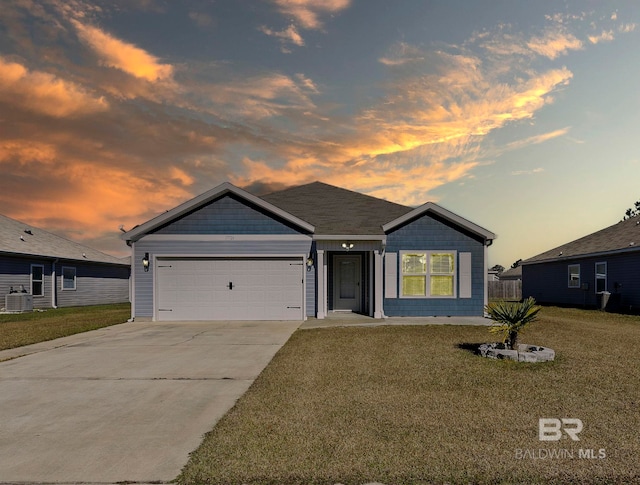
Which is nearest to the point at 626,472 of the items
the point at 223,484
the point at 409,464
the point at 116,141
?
the point at 409,464

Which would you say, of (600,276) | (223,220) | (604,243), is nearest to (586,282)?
(600,276)

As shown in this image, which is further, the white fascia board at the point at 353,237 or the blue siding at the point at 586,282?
the blue siding at the point at 586,282

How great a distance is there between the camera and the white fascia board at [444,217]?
15.9 m

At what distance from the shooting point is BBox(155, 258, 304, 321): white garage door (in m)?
16.0

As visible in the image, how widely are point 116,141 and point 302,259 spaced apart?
31.5 feet

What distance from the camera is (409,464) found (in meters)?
3.79

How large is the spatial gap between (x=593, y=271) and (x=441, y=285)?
571 inches

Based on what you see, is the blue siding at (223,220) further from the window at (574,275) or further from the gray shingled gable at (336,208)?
the window at (574,275)

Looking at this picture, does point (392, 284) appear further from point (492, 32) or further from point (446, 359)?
point (492, 32)

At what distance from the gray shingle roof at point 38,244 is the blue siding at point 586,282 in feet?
104

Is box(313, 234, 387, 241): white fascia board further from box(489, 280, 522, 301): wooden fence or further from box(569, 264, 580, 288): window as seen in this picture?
box(489, 280, 522, 301): wooden fence

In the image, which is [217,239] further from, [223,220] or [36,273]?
[36,273]

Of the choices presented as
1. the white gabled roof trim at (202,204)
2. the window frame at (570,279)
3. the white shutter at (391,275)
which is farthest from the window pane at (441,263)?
the window frame at (570,279)

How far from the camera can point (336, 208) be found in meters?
19.2
